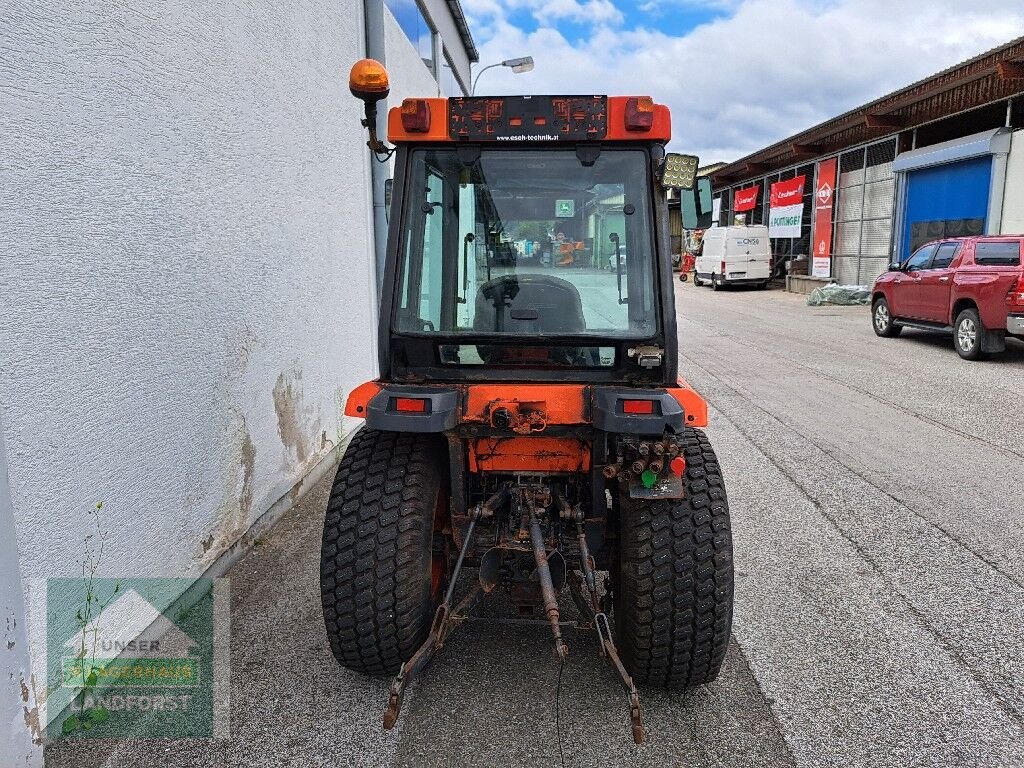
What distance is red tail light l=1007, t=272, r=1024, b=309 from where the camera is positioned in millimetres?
10617

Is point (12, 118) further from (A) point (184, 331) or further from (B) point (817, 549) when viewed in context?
(B) point (817, 549)

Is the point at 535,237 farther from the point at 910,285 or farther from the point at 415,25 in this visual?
the point at 910,285

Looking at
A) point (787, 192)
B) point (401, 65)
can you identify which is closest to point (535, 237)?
point (401, 65)

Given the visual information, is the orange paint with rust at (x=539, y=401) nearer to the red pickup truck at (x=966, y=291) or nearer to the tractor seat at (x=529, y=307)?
the tractor seat at (x=529, y=307)

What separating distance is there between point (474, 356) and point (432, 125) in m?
1.03

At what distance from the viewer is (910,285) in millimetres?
13516

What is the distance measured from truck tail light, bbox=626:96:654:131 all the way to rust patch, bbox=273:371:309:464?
311 cm

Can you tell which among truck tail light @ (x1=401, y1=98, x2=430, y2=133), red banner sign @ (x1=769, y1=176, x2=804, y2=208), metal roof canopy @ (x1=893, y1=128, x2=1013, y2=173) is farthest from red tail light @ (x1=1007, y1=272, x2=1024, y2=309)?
red banner sign @ (x1=769, y1=176, x2=804, y2=208)

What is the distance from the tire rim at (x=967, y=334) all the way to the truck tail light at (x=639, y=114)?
1052cm

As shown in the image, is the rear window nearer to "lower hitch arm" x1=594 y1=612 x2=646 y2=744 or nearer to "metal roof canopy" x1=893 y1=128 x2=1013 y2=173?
"metal roof canopy" x1=893 y1=128 x2=1013 y2=173

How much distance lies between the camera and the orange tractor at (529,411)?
301 cm

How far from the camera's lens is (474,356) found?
338 cm

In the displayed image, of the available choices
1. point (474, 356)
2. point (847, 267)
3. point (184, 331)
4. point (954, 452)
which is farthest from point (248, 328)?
point (847, 267)
